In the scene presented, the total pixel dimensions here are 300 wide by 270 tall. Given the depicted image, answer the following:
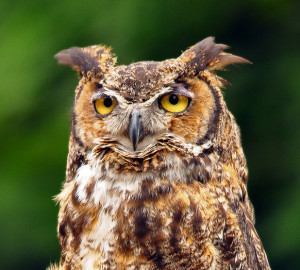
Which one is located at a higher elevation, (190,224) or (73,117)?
(73,117)

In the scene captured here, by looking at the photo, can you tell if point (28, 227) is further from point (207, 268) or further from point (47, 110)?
point (207, 268)

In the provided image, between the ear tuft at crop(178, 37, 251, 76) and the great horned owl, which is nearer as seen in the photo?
the great horned owl

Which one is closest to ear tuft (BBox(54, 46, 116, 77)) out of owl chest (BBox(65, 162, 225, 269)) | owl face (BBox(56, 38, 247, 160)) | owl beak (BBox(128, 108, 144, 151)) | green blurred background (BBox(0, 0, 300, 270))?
owl face (BBox(56, 38, 247, 160))

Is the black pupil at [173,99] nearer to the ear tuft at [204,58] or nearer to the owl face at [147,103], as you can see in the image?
the owl face at [147,103]

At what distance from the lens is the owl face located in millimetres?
2588

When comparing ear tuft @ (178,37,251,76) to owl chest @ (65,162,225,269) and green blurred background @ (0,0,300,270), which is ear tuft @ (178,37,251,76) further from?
green blurred background @ (0,0,300,270)

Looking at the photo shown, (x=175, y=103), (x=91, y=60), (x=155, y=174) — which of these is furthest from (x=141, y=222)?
(x=91, y=60)

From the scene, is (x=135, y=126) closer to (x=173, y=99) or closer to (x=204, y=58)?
(x=173, y=99)

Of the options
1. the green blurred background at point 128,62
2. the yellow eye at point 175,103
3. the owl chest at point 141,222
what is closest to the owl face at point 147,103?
the yellow eye at point 175,103

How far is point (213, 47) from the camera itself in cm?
281

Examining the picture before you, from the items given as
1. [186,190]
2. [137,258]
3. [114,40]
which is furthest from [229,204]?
[114,40]

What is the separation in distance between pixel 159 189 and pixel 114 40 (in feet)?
8.98

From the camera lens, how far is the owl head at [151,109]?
2.59 meters

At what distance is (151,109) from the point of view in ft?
8.57
